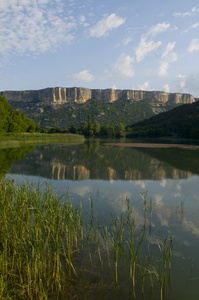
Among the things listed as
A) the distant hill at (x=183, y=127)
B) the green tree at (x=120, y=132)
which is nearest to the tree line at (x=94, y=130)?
the green tree at (x=120, y=132)

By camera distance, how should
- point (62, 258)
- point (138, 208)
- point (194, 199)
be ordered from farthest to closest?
point (194, 199) → point (138, 208) → point (62, 258)

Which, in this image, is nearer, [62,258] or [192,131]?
[62,258]

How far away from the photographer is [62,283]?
4.79 m

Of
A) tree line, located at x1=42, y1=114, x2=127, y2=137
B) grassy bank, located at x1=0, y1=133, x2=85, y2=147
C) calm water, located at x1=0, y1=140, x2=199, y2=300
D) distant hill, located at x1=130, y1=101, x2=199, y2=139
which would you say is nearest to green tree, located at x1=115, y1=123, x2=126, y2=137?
tree line, located at x1=42, y1=114, x2=127, y2=137

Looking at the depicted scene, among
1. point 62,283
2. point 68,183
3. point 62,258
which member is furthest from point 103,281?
point 68,183

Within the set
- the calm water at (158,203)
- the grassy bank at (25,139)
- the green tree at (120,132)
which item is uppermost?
the green tree at (120,132)

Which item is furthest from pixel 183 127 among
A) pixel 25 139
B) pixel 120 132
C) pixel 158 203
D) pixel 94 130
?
pixel 158 203

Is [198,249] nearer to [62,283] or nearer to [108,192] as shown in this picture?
[62,283]

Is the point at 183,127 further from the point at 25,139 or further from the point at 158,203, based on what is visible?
the point at 158,203

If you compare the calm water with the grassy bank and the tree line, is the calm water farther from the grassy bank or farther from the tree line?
the tree line

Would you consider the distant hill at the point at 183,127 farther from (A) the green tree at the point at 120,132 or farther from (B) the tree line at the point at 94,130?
(B) the tree line at the point at 94,130

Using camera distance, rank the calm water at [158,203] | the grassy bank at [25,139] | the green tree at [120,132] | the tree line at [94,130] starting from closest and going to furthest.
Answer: the calm water at [158,203] → the grassy bank at [25,139] → the green tree at [120,132] → the tree line at [94,130]

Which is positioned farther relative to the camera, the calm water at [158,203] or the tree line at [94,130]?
the tree line at [94,130]

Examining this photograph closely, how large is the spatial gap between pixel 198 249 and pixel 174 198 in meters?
5.54
